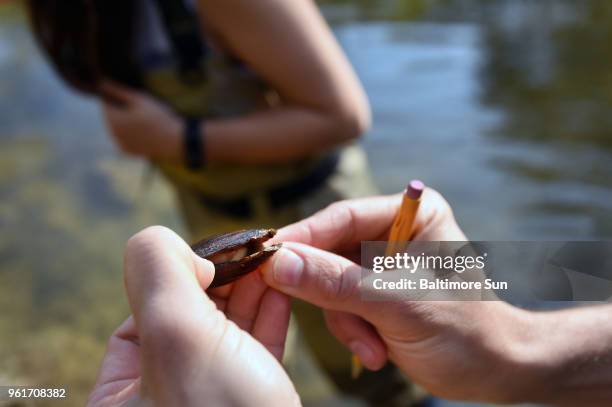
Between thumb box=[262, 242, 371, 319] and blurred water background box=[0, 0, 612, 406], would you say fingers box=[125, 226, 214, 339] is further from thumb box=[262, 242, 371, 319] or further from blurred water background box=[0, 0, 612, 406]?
blurred water background box=[0, 0, 612, 406]

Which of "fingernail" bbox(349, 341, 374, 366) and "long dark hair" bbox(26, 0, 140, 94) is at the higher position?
"long dark hair" bbox(26, 0, 140, 94)

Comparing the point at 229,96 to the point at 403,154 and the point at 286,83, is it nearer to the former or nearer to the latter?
the point at 286,83

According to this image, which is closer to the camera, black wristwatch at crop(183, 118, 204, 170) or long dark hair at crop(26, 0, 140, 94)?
long dark hair at crop(26, 0, 140, 94)

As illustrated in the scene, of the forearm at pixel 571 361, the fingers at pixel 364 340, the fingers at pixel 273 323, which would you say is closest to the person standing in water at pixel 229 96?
the fingers at pixel 364 340

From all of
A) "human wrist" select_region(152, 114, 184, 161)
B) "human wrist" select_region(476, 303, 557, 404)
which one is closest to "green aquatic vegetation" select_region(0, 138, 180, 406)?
"human wrist" select_region(152, 114, 184, 161)

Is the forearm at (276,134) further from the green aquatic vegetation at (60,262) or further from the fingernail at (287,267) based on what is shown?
the green aquatic vegetation at (60,262)

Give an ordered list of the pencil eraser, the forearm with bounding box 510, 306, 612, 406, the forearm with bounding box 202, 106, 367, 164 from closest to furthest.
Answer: the pencil eraser → the forearm with bounding box 510, 306, 612, 406 → the forearm with bounding box 202, 106, 367, 164
